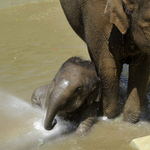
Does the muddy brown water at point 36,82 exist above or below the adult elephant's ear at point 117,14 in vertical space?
below

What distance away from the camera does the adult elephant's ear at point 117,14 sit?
10.3 ft

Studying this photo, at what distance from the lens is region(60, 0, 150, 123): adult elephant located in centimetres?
315

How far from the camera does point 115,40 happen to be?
Answer: 3.62 metres

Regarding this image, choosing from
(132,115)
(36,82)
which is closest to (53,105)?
(132,115)

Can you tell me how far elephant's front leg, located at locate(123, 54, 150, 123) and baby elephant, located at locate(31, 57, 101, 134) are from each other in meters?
0.51

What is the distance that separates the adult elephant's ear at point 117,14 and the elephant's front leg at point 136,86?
938mm

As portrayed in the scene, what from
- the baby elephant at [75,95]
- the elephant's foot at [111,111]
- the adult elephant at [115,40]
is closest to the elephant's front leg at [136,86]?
the adult elephant at [115,40]

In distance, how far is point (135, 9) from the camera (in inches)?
122

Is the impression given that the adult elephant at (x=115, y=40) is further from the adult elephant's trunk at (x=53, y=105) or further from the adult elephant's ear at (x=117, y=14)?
the adult elephant's trunk at (x=53, y=105)

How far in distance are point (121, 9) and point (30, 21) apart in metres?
7.65

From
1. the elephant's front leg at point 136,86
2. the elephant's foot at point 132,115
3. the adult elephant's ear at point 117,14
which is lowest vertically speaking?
the elephant's foot at point 132,115

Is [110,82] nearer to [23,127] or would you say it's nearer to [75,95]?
[75,95]

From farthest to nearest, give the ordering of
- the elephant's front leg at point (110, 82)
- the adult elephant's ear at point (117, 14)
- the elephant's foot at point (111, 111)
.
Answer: the elephant's foot at point (111, 111)
the elephant's front leg at point (110, 82)
the adult elephant's ear at point (117, 14)

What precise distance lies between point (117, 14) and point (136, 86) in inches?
54.8
